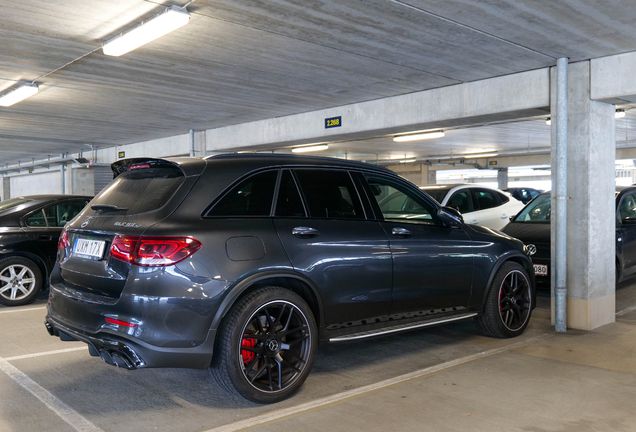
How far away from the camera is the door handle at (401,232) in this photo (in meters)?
4.49

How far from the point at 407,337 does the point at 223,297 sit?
272cm

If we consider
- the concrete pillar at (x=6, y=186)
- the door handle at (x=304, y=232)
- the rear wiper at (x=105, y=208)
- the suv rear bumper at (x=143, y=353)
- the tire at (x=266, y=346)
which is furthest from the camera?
the concrete pillar at (x=6, y=186)

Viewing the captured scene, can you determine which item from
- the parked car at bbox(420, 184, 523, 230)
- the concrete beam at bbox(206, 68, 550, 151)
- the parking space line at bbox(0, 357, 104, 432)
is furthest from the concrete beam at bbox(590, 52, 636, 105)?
the parking space line at bbox(0, 357, 104, 432)

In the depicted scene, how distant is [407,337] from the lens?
5605mm

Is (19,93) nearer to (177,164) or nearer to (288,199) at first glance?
(177,164)

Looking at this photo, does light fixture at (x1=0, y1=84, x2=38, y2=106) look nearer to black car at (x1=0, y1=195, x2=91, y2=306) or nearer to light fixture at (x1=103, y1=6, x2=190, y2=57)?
black car at (x1=0, y1=195, x2=91, y2=306)

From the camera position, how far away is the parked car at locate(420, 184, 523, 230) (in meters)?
9.72

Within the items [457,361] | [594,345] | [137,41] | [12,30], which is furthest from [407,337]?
[12,30]

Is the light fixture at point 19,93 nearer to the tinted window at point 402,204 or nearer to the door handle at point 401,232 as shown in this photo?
the tinted window at point 402,204

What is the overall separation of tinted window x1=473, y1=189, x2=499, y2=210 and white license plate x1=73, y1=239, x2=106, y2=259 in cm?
769

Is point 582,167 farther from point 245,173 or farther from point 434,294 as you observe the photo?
point 245,173

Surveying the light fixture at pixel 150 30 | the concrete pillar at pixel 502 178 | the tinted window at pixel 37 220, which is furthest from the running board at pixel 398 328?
the concrete pillar at pixel 502 178

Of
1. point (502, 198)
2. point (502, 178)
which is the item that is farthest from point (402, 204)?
point (502, 178)

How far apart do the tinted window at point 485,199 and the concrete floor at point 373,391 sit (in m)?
4.76
